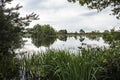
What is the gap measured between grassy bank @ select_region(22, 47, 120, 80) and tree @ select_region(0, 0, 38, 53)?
118 centimetres

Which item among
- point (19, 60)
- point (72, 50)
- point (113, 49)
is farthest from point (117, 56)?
point (19, 60)

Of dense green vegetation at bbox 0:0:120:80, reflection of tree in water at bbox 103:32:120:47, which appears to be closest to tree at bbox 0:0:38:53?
dense green vegetation at bbox 0:0:120:80

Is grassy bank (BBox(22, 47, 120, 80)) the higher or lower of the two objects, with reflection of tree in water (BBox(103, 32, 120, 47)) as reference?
lower

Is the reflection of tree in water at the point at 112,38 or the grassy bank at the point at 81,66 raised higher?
Result: the reflection of tree in water at the point at 112,38

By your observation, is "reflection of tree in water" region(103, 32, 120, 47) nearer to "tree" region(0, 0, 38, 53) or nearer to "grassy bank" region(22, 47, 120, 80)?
"grassy bank" region(22, 47, 120, 80)

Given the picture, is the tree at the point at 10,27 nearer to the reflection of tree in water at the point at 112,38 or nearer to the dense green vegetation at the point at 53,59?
the dense green vegetation at the point at 53,59

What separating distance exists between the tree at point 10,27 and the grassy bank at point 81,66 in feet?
3.88

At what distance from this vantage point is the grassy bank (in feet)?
33.2

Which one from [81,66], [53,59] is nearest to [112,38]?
[81,66]

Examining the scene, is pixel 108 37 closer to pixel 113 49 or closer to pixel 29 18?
pixel 113 49

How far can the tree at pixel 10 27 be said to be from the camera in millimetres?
11177

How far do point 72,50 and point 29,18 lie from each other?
1.83 meters

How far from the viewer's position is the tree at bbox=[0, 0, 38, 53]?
440 inches

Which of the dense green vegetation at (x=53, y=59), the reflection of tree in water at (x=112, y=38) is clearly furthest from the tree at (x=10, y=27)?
the reflection of tree in water at (x=112, y=38)
